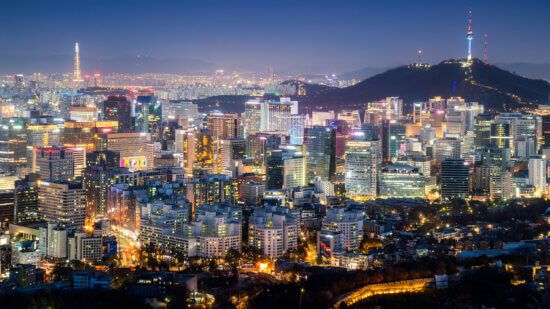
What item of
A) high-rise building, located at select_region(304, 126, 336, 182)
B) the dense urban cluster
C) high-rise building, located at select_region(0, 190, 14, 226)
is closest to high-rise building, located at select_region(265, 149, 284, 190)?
the dense urban cluster

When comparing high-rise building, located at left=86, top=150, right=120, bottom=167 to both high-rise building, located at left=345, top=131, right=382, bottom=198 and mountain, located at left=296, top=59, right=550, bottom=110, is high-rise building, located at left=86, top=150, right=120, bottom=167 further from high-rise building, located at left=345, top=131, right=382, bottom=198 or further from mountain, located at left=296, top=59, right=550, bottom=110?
mountain, located at left=296, top=59, right=550, bottom=110

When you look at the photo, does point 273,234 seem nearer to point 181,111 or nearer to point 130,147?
point 130,147

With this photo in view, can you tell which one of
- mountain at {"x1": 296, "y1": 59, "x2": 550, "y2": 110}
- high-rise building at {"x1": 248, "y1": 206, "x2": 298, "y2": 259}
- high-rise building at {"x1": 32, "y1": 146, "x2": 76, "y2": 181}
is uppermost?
mountain at {"x1": 296, "y1": 59, "x2": 550, "y2": 110}

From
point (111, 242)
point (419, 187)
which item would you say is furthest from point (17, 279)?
point (419, 187)

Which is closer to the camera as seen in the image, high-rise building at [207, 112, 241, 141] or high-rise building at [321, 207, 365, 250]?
high-rise building at [321, 207, 365, 250]

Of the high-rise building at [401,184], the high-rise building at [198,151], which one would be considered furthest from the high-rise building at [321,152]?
the high-rise building at [198,151]

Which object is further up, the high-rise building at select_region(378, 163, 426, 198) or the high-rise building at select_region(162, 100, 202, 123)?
the high-rise building at select_region(162, 100, 202, 123)

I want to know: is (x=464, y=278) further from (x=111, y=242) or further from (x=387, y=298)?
(x=111, y=242)

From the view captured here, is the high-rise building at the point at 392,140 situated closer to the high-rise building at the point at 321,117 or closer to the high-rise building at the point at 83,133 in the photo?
the high-rise building at the point at 321,117
